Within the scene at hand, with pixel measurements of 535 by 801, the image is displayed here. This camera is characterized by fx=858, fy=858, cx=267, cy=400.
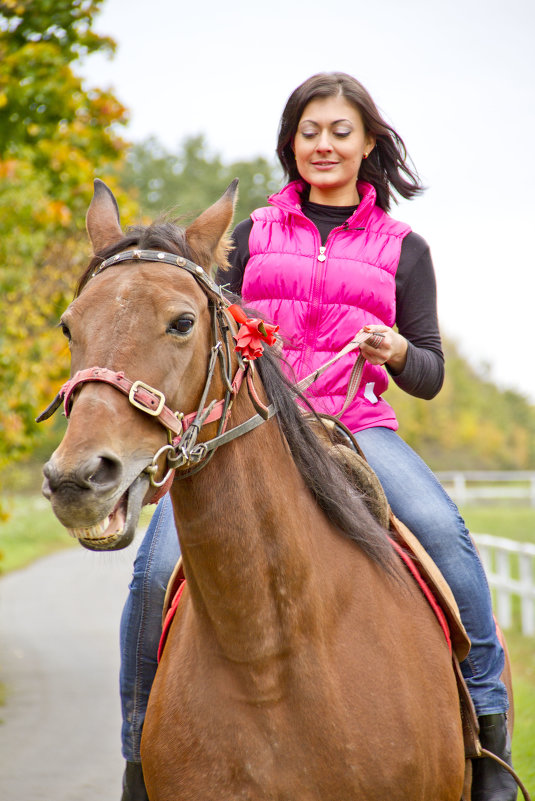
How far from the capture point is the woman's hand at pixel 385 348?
324 centimetres

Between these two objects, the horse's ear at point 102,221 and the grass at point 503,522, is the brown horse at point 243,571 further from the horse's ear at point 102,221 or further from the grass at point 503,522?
the grass at point 503,522

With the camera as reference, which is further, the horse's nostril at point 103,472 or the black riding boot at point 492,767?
the black riding boot at point 492,767

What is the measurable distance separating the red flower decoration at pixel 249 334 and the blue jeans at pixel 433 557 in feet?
3.09

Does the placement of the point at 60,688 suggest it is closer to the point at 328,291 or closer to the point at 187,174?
the point at 328,291

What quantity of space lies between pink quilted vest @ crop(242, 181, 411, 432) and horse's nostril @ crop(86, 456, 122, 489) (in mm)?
1442

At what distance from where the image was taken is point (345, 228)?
3.67 meters

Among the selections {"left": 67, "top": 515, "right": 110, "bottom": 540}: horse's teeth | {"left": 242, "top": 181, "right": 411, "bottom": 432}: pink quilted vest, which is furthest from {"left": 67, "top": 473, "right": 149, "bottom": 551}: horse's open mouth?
{"left": 242, "top": 181, "right": 411, "bottom": 432}: pink quilted vest

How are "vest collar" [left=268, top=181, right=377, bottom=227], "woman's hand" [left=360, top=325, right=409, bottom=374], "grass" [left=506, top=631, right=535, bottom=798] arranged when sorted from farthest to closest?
"grass" [left=506, top=631, right=535, bottom=798], "vest collar" [left=268, top=181, right=377, bottom=227], "woman's hand" [left=360, top=325, right=409, bottom=374]

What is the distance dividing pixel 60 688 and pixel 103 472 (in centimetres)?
804

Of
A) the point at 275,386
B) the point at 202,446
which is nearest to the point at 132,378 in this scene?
the point at 202,446

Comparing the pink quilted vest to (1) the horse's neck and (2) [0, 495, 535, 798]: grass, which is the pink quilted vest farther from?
(2) [0, 495, 535, 798]: grass

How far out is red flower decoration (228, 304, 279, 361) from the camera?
278 cm

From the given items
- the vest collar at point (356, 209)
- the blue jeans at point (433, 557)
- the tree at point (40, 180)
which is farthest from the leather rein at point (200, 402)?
the tree at point (40, 180)

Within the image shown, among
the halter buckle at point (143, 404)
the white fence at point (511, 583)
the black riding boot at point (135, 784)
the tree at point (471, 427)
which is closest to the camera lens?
the halter buckle at point (143, 404)
